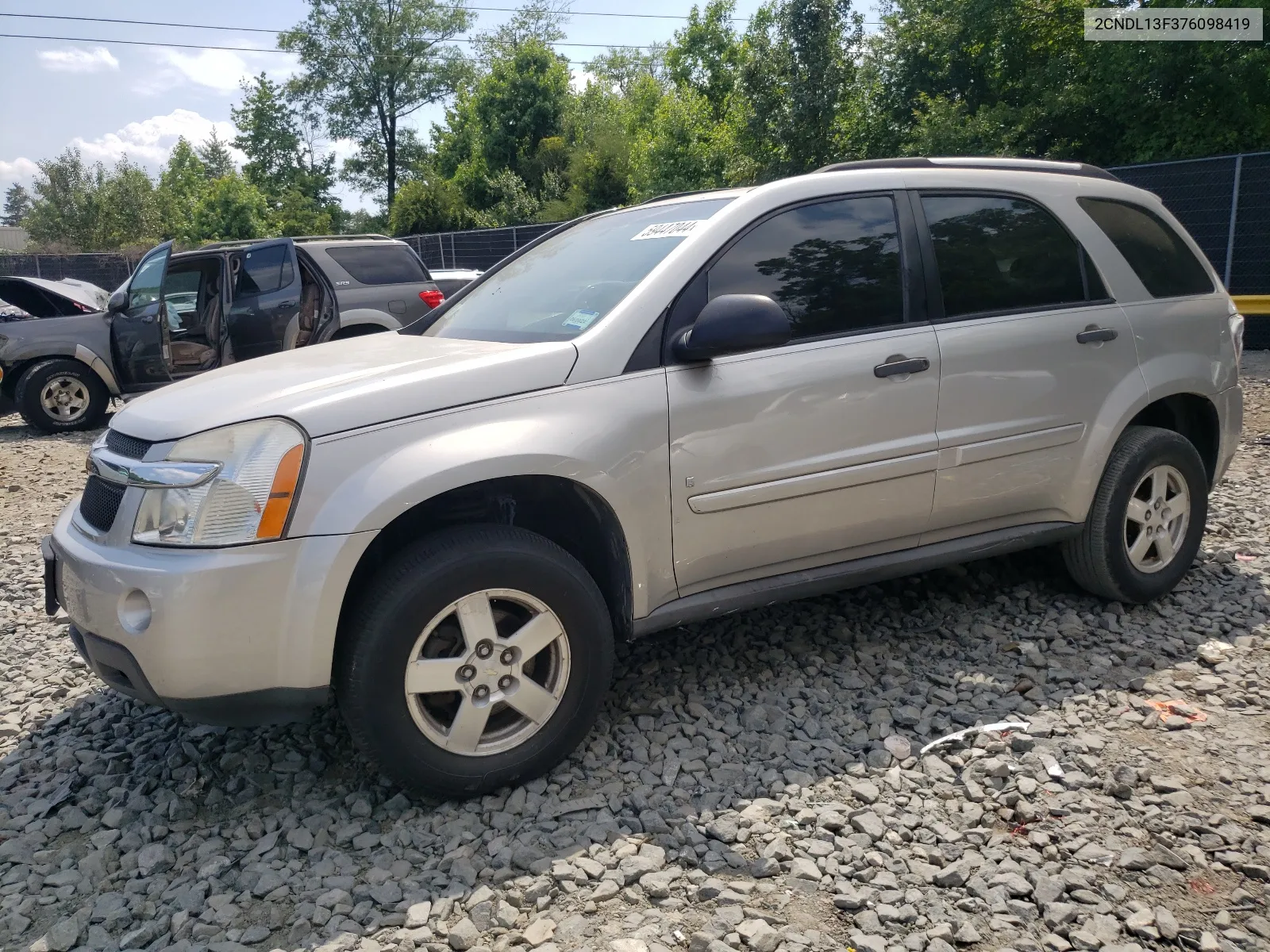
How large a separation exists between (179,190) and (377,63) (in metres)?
15.4

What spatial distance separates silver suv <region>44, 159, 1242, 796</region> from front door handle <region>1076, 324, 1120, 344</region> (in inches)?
0.5

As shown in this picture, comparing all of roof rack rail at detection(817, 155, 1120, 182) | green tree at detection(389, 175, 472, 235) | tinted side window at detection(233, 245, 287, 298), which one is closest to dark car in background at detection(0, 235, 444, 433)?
tinted side window at detection(233, 245, 287, 298)

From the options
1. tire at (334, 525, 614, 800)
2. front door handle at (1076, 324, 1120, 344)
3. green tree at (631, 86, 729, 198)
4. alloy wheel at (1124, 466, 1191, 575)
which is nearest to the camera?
tire at (334, 525, 614, 800)

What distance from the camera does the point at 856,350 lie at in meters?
3.45

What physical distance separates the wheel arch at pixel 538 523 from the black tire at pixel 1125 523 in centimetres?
213

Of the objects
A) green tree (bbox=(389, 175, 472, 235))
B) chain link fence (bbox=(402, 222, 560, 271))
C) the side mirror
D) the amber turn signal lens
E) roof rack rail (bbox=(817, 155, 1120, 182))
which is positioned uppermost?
green tree (bbox=(389, 175, 472, 235))

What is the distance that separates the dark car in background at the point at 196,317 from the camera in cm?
Result: 932

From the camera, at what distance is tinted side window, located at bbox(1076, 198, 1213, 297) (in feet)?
13.7

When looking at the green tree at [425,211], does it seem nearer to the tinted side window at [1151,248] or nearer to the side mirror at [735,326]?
the tinted side window at [1151,248]

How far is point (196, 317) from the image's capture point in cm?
996

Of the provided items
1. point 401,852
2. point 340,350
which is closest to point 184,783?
point 401,852

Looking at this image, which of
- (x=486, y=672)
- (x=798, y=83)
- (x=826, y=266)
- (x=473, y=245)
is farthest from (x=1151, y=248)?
(x=473, y=245)

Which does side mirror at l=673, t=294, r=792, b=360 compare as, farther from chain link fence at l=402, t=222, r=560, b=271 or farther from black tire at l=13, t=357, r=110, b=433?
chain link fence at l=402, t=222, r=560, b=271

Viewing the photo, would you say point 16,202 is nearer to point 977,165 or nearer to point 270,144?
point 270,144
